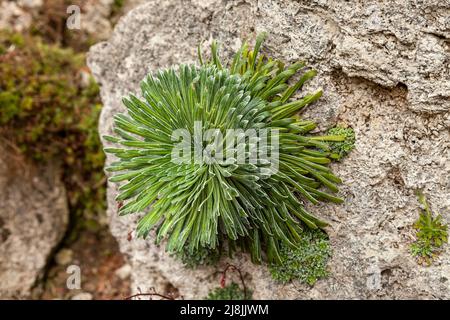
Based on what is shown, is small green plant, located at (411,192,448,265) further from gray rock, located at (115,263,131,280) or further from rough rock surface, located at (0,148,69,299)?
rough rock surface, located at (0,148,69,299)

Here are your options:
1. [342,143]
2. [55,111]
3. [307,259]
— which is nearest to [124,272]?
[55,111]

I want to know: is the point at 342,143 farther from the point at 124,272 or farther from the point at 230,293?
the point at 124,272

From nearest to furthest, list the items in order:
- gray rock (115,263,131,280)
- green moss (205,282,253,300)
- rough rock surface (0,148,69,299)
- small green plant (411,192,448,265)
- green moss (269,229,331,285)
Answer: small green plant (411,192,448,265), green moss (269,229,331,285), green moss (205,282,253,300), rough rock surface (0,148,69,299), gray rock (115,263,131,280)

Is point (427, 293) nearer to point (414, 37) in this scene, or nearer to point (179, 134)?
point (414, 37)

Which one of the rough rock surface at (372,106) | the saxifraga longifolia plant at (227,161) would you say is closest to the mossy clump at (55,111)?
the rough rock surface at (372,106)

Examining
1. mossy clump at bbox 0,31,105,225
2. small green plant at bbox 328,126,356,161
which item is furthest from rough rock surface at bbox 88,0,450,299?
mossy clump at bbox 0,31,105,225
